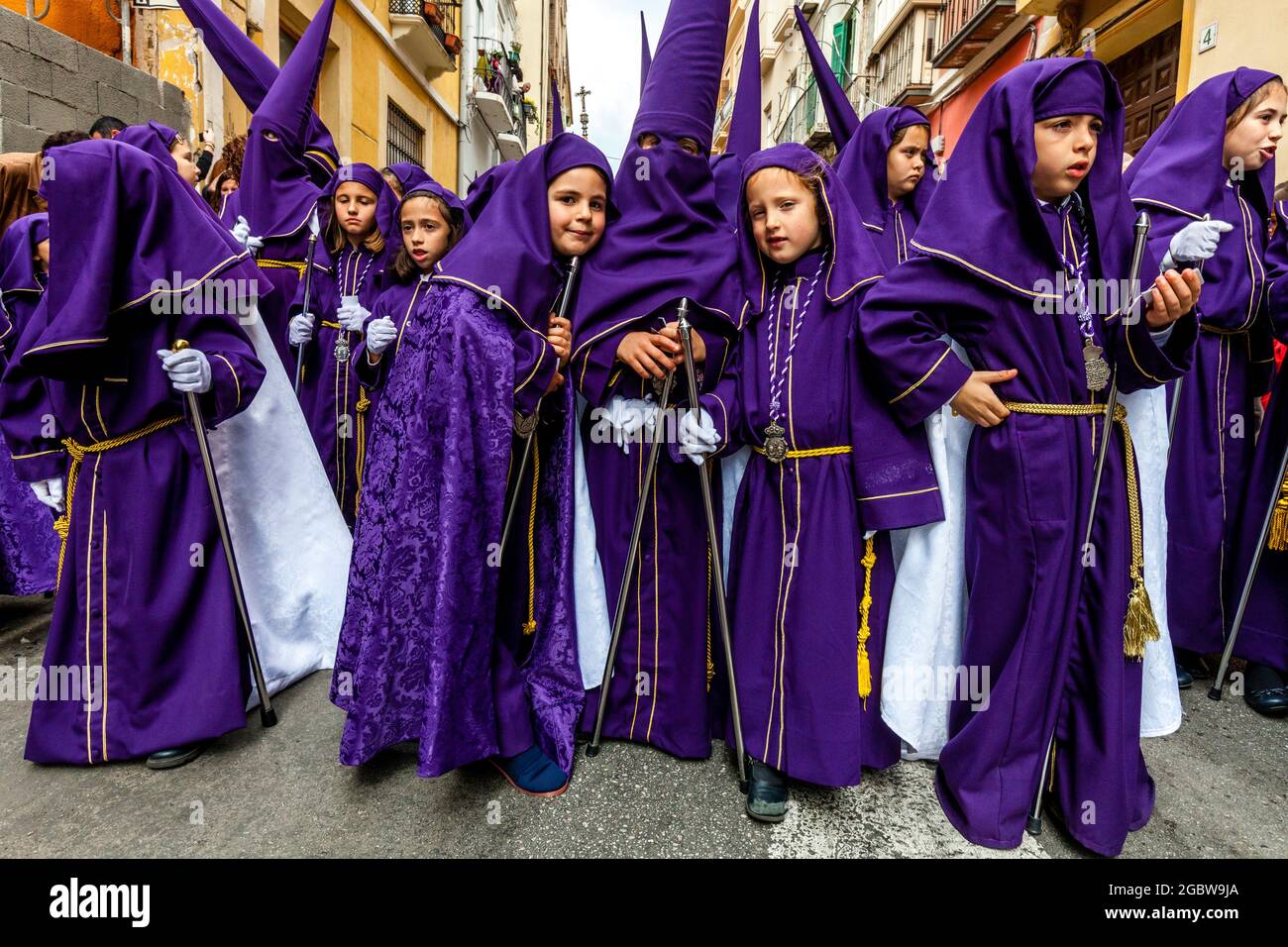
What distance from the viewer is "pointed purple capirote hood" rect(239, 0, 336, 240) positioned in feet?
14.5

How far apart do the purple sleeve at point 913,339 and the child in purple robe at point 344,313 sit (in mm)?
2877

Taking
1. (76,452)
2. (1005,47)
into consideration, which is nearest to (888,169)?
(76,452)

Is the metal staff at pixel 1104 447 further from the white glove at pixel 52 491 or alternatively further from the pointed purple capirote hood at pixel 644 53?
the white glove at pixel 52 491

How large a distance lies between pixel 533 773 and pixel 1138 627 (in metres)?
1.91

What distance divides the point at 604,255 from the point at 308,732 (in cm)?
212

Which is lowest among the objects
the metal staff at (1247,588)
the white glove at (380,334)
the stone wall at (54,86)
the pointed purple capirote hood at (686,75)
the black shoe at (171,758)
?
the black shoe at (171,758)

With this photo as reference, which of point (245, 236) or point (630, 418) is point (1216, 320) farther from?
point (245, 236)

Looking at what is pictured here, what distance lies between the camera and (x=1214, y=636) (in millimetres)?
3277

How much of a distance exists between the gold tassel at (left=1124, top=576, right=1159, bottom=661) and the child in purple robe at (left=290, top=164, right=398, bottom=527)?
3732 mm

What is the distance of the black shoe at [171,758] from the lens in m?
2.57

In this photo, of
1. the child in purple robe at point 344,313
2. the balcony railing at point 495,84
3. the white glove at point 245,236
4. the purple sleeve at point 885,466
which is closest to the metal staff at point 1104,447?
the purple sleeve at point 885,466

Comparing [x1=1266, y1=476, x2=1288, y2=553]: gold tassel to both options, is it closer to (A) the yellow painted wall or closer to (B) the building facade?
(B) the building facade
